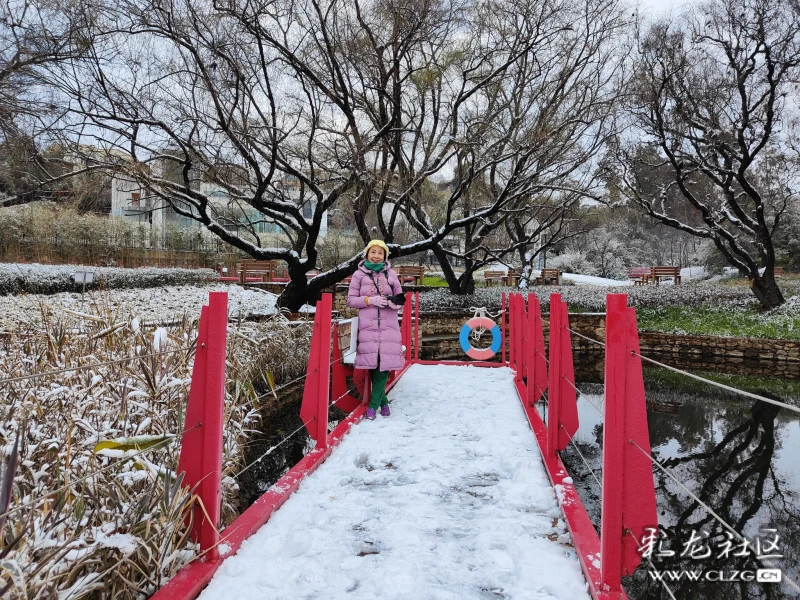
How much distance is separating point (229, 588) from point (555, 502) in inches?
60.3

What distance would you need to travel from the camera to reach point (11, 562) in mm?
1286

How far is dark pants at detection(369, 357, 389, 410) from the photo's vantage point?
13.8 ft

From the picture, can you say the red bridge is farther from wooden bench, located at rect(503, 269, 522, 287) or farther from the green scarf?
wooden bench, located at rect(503, 269, 522, 287)

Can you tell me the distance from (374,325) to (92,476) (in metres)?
2.66

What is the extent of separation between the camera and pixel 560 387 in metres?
2.95

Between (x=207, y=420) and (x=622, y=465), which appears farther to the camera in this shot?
(x=207, y=420)

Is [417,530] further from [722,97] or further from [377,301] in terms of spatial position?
[722,97]

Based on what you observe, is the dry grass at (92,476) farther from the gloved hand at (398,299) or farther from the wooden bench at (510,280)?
the wooden bench at (510,280)

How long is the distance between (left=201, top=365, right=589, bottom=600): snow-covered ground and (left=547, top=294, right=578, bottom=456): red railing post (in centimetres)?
21

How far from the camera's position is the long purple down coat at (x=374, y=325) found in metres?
4.21

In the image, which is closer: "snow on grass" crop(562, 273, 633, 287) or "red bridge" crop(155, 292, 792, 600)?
"red bridge" crop(155, 292, 792, 600)

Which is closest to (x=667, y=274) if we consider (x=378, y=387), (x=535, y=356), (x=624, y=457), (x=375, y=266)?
(x=535, y=356)

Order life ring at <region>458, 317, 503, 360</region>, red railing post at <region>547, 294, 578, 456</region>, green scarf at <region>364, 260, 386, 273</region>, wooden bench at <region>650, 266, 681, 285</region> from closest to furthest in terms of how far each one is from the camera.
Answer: red railing post at <region>547, 294, 578, 456</region> < green scarf at <region>364, 260, 386, 273</region> < life ring at <region>458, 317, 503, 360</region> < wooden bench at <region>650, 266, 681, 285</region>

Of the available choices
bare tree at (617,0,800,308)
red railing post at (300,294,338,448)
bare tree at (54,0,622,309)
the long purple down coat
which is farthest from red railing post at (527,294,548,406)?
bare tree at (617,0,800,308)
